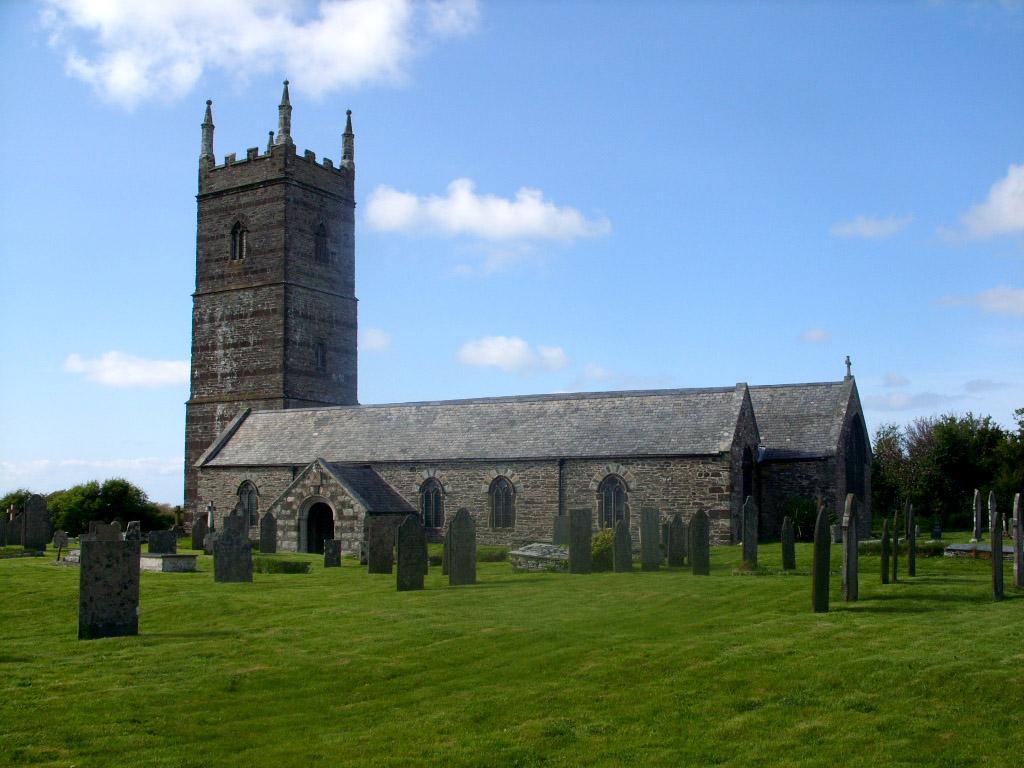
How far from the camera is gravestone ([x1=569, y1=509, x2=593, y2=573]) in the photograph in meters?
22.6

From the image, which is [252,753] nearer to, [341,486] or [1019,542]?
→ [1019,542]

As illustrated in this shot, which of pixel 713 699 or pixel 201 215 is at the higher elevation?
pixel 201 215

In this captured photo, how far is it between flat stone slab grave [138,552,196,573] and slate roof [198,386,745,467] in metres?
13.1

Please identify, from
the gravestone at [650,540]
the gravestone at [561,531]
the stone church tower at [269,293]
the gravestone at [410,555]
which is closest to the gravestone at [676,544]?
the gravestone at [650,540]

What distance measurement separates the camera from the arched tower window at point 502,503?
35219mm

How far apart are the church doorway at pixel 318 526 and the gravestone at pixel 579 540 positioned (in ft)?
39.7

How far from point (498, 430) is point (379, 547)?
14.4 meters

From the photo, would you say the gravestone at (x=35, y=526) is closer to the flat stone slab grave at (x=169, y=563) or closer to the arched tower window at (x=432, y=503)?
the flat stone slab grave at (x=169, y=563)

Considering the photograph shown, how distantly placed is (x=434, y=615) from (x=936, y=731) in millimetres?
7989

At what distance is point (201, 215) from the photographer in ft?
168

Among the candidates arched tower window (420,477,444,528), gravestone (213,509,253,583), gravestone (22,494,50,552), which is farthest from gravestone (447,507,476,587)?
gravestone (22,494,50,552)

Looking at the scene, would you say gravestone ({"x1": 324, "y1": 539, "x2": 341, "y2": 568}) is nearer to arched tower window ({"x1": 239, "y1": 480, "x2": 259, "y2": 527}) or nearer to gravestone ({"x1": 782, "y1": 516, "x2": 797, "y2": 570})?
gravestone ({"x1": 782, "y1": 516, "x2": 797, "y2": 570})

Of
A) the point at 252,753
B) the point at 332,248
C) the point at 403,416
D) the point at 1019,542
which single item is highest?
the point at 332,248

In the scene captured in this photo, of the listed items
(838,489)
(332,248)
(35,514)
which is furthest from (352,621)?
(332,248)
